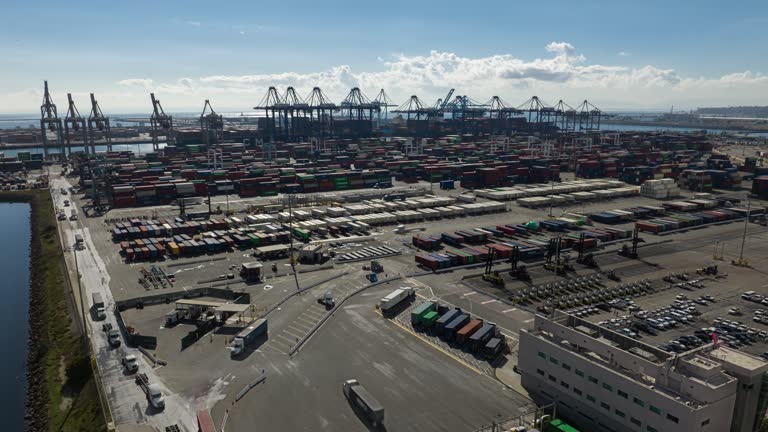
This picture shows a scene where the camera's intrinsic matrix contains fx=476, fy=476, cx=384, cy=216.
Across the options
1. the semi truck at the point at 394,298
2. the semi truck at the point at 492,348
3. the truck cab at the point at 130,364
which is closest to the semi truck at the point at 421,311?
the semi truck at the point at 394,298

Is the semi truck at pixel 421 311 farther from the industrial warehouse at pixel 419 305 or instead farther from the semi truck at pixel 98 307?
the semi truck at pixel 98 307

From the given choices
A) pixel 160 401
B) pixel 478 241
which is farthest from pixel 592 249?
pixel 160 401

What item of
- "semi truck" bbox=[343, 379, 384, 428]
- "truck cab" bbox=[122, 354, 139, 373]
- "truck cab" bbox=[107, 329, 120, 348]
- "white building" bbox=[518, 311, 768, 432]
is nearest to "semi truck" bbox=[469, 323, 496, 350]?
"white building" bbox=[518, 311, 768, 432]

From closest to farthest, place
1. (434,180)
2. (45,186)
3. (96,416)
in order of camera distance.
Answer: (96,416) < (45,186) < (434,180)

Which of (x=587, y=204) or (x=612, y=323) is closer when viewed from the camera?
(x=612, y=323)

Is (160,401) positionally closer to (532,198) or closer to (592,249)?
(592,249)

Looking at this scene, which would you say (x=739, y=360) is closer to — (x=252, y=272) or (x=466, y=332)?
(x=466, y=332)

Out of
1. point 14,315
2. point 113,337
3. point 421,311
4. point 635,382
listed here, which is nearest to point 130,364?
point 113,337
